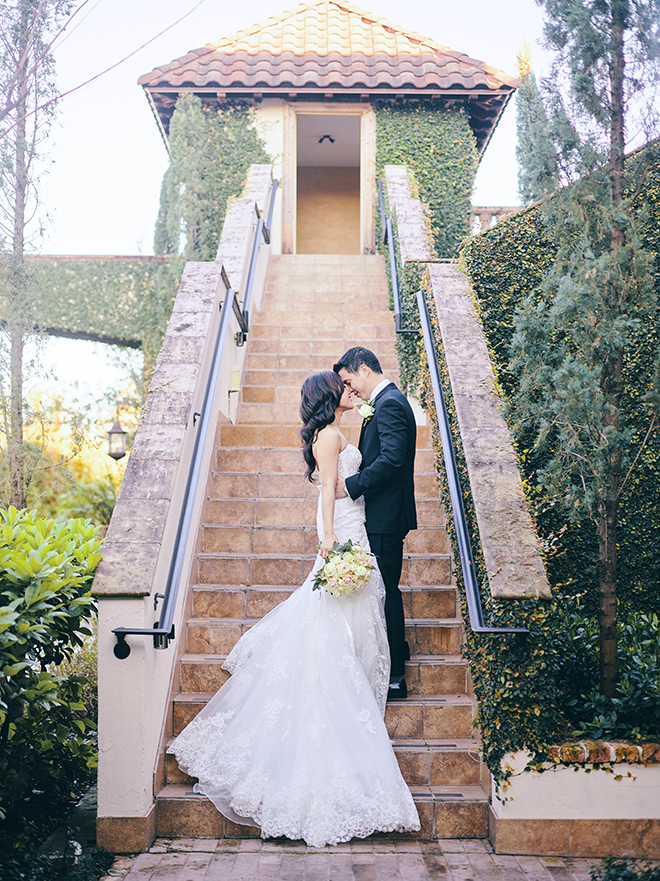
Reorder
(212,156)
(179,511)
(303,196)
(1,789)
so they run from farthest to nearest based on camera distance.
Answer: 1. (303,196)
2. (212,156)
3. (179,511)
4. (1,789)

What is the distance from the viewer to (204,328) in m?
4.87

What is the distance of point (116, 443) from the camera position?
1024cm

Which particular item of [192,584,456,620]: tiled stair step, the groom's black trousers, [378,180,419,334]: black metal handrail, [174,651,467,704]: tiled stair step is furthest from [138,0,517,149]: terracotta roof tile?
[174,651,467,704]: tiled stair step

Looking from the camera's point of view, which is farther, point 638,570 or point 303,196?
point 303,196

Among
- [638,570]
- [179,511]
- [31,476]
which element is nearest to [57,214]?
[31,476]

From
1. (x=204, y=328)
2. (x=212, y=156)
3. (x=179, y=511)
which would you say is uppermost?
(x=212, y=156)

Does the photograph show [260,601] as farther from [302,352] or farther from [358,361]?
[302,352]

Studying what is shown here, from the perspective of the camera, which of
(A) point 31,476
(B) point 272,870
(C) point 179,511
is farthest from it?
(A) point 31,476

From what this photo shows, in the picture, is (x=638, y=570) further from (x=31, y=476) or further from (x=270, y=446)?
(x=31, y=476)

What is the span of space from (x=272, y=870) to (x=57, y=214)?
19.2 ft

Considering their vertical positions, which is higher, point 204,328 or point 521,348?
point 204,328

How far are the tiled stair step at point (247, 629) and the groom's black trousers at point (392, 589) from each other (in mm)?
373

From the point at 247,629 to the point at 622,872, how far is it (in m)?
2.18

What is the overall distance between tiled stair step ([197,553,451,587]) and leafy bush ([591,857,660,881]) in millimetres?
1861
